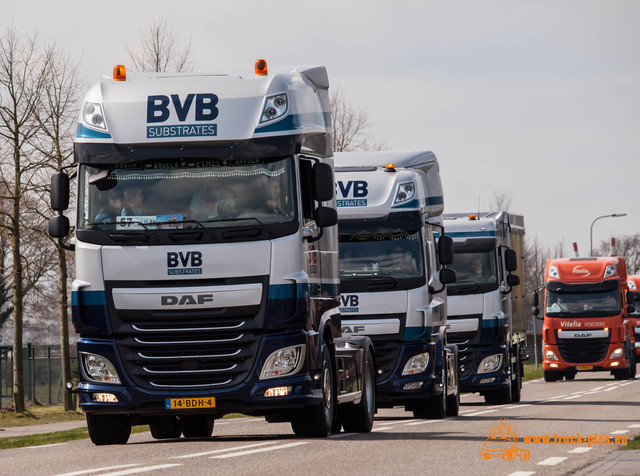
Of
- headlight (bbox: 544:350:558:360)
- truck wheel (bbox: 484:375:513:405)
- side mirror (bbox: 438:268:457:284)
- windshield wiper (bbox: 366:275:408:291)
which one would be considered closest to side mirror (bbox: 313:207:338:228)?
windshield wiper (bbox: 366:275:408:291)

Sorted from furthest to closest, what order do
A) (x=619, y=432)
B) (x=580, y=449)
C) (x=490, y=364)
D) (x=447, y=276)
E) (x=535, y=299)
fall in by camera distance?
(x=535, y=299)
(x=490, y=364)
(x=447, y=276)
(x=619, y=432)
(x=580, y=449)

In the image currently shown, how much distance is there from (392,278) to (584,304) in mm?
24227

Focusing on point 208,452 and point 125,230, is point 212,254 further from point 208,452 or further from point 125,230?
point 208,452

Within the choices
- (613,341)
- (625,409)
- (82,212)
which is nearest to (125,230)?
(82,212)

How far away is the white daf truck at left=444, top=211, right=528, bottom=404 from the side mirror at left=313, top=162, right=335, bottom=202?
1180 cm

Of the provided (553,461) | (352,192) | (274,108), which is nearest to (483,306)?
(352,192)

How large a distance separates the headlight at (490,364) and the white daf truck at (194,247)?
11.6 m

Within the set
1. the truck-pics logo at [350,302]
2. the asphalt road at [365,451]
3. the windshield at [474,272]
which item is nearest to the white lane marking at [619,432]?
the asphalt road at [365,451]

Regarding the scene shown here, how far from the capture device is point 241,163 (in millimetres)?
13602

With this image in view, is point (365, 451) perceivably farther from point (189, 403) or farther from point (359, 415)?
point (359, 415)

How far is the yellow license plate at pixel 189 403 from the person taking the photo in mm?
13539

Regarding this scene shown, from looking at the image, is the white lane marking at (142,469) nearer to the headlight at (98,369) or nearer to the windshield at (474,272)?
the headlight at (98,369)

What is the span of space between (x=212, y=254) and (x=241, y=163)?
99 cm

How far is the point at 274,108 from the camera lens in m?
13.9
